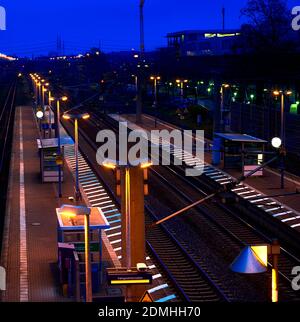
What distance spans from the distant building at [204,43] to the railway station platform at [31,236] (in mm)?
28035

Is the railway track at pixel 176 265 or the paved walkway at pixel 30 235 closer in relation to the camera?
the paved walkway at pixel 30 235

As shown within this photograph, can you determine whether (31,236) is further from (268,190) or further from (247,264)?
(247,264)

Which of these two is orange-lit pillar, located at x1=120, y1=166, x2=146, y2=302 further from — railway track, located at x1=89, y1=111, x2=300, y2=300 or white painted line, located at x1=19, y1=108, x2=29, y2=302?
railway track, located at x1=89, y1=111, x2=300, y2=300

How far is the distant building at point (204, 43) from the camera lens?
6309 centimetres

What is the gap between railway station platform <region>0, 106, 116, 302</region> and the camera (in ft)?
37.6

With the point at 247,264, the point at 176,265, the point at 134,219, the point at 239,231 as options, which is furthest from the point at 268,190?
the point at 247,264

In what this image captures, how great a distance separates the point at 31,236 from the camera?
49.5 feet

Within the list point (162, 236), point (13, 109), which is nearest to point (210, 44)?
point (13, 109)

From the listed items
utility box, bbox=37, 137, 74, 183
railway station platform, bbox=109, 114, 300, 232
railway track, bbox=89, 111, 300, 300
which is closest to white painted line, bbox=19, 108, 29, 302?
utility box, bbox=37, 137, 74, 183

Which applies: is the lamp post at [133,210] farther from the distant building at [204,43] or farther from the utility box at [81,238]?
the distant building at [204,43]

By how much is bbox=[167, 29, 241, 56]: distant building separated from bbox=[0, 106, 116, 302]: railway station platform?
2804 cm

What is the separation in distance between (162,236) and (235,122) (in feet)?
57.0

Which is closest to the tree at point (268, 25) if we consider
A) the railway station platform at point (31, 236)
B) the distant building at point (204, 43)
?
the distant building at point (204, 43)
